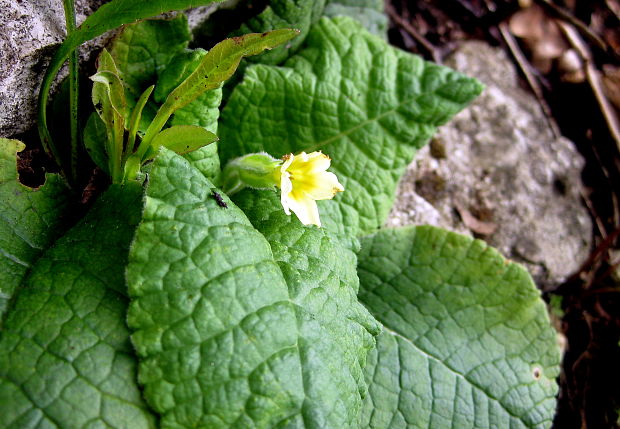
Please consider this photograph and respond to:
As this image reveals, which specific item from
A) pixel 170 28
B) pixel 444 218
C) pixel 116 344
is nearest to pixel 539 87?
pixel 444 218

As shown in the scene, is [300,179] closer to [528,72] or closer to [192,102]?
[192,102]

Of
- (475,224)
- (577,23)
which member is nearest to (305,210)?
(475,224)

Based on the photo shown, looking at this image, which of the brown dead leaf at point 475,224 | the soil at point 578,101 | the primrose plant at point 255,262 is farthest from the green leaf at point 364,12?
the brown dead leaf at point 475,224

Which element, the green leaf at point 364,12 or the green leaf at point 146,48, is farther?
the green leaf at point 364,12

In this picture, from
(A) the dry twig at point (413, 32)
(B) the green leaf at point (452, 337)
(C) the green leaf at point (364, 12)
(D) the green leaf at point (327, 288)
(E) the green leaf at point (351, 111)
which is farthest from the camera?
(A) the dry twig at point (413, 32)

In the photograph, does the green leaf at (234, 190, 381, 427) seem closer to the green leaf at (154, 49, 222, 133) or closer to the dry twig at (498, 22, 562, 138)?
the green leaf at (154, 49, 222, 133)

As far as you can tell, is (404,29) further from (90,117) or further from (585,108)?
(90,117)

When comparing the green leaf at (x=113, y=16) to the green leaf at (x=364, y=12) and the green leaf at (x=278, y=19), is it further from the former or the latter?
the green leaf at (x=364, y=12)
